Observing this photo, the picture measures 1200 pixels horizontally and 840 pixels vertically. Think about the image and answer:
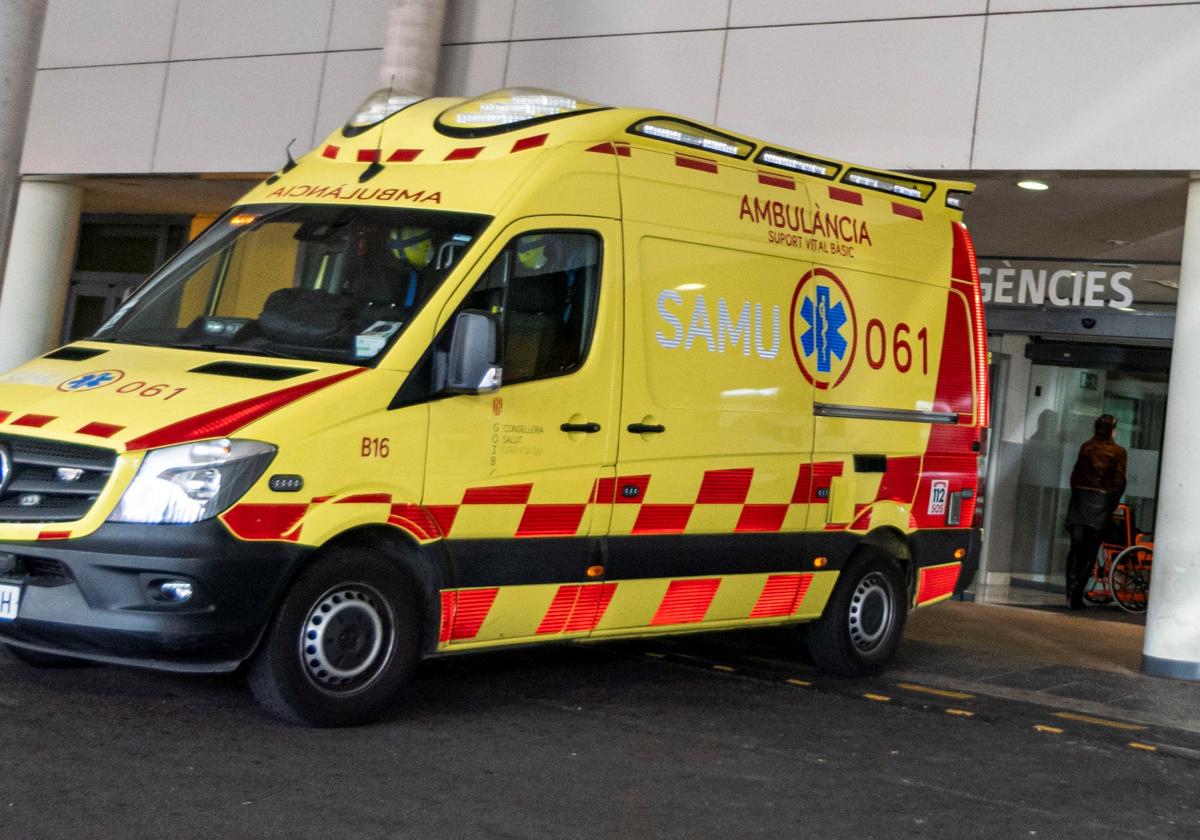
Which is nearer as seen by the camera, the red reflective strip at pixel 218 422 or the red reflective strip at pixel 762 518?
the red reflective strip at pixel 218 422

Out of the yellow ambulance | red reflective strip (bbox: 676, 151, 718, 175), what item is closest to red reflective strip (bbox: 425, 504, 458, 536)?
the yellow ambulance

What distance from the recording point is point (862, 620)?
27.4 ft

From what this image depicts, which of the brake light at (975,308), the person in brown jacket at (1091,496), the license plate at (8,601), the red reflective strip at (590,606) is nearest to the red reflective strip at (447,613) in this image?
the red reflective strip at (590,606)

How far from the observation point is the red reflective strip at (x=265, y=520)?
542 centimetres

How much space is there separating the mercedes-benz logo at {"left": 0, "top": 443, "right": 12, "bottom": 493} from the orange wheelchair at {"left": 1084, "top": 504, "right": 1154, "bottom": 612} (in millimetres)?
11235

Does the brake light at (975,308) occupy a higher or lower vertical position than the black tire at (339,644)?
higher

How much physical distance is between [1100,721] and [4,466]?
5295 millimetres

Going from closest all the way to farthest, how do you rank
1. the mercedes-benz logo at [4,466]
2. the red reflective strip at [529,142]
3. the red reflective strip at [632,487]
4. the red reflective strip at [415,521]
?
the mercedes-benz logo at [4,466] → the red reflective strip at [415,521] → the red reflective strip at [529,142] → the red reflective strip at [632,487]

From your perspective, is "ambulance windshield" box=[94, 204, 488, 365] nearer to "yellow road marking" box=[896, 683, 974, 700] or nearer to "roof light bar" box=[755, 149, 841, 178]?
"roof light bar" box=[755, 149, 841, 178]

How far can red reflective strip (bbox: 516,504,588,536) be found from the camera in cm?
641

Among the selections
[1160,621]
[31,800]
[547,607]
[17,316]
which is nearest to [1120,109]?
[1160,621]

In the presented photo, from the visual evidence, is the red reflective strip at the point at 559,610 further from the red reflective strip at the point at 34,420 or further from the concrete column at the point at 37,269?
the concrete column at the point at 37,269

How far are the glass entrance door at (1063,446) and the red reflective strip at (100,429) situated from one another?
37.3 feet

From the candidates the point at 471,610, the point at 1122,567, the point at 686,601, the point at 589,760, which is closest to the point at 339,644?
the point at 471,610
